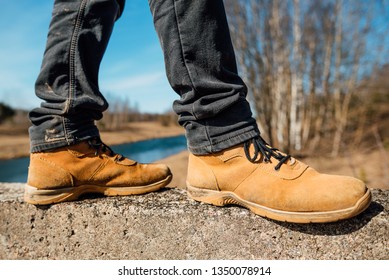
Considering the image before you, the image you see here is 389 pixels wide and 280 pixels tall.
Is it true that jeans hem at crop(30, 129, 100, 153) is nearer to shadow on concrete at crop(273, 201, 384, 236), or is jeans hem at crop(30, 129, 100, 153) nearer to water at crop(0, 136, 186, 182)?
shadow on concrete at crop(273, 201, 384, 236)

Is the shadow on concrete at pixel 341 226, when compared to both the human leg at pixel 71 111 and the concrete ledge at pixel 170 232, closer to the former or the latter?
the concrete ledge at pixel 170 232

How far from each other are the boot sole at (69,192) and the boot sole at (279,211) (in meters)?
0.23

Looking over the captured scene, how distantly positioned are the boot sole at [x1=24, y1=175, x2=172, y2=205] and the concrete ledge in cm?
3

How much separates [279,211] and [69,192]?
2.42 ft

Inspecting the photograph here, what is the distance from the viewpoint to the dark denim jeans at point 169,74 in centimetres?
84

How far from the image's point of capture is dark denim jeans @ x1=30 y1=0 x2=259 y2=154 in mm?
837

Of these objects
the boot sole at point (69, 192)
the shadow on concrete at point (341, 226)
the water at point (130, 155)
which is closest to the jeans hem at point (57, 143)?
the boot sole at point (69, 192)

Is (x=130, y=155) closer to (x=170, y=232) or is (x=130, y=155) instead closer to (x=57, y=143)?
(x=57, y=143)

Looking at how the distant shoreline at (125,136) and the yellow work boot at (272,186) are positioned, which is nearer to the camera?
the yellow work boot at (272,186)

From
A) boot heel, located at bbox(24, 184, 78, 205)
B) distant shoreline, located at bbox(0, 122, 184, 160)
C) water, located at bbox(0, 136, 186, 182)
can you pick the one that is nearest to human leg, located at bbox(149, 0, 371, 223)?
boot heel, located at bbox(24, 184, 78, 205)

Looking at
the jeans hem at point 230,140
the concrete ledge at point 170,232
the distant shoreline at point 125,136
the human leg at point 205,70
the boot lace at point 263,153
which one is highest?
the human leg at point 205,70

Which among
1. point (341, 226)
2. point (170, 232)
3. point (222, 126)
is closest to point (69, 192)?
point (170, 232)

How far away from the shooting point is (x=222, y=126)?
2.85ft
